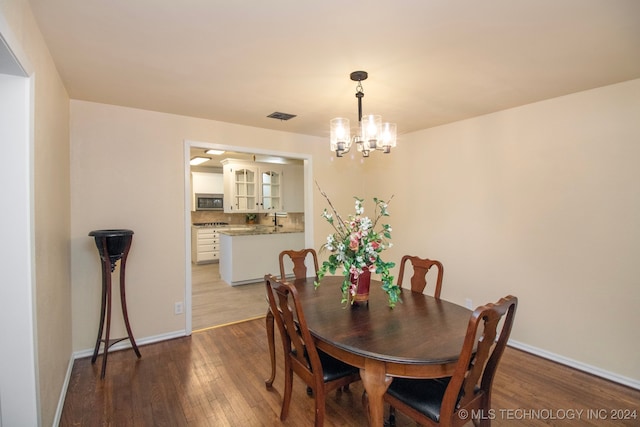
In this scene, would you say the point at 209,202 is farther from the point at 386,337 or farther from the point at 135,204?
the point at 386,337

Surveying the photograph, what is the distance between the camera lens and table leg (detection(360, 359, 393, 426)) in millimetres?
1409

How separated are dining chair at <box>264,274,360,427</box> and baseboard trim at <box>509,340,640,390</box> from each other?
213 cm

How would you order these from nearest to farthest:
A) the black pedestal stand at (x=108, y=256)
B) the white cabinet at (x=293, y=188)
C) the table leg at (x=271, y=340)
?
the table leg at (x=271, y=340), the black pedestal stand at (x=108, y=256), the white cabinet at (x=293, y=188)

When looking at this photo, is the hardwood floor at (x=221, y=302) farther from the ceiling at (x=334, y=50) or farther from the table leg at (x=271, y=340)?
the ceiling at (x=334, y=50)

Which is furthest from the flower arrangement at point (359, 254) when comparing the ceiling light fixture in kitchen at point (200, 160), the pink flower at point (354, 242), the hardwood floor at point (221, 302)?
the ceiling light fixture in kitchen at point (200, 160)

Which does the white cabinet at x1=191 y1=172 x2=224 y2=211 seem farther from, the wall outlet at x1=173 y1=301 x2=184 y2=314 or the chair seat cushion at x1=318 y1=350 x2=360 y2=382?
the chair seat cushion at x1=318 y1=350 x2=360 y2=382

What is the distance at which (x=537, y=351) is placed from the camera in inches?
113

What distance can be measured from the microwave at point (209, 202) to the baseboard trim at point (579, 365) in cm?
667

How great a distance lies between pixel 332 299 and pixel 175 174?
2193 millimetres

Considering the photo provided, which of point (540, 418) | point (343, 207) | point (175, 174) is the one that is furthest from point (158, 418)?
point (343, 207)

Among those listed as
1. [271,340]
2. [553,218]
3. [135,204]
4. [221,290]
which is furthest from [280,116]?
[221,290]

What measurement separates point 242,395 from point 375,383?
1285mm

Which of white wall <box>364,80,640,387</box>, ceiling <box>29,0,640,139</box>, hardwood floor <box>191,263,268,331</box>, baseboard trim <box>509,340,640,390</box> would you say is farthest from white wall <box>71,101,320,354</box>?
baseboard trim <box>509,340,640,390</box>

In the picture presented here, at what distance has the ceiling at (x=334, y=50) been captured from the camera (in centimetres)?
153
